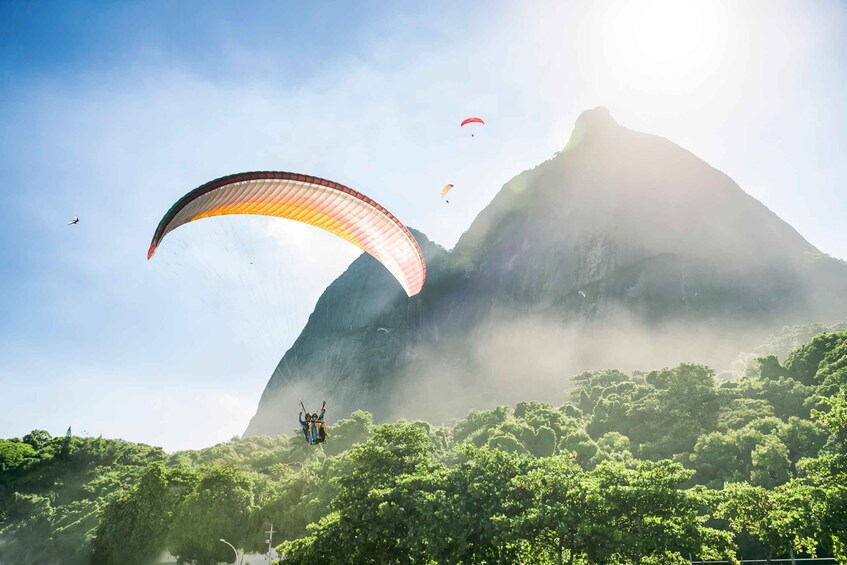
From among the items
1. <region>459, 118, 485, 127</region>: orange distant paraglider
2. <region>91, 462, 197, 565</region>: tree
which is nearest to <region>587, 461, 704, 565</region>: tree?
<region>459, 118, 485, 127</region>: orange distant paraglider

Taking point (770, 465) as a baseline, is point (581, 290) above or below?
above

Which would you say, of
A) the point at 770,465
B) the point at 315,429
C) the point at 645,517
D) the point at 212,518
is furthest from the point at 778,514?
the point at 212,518

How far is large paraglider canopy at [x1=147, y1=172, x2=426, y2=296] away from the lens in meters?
13.0

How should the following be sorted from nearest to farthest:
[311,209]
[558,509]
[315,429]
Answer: [558,509]
[315,429]
[311,209]

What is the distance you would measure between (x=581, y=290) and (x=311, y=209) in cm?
9161

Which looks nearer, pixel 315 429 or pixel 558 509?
pixel 558 509

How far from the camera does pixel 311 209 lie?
1555 centimetres

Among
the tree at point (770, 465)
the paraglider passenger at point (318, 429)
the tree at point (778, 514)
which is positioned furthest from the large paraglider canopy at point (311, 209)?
the tree at point (770, 465)

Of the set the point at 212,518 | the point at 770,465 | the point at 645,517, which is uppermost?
the point at 770,465

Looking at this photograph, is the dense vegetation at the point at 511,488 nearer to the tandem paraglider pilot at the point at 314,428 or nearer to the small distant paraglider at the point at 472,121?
the tandem paraglider pilot at the point at 314,428

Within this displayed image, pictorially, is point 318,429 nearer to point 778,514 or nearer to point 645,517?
point 645,517

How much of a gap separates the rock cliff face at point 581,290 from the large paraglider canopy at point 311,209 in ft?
258

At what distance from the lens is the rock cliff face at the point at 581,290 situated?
8800 centimetres

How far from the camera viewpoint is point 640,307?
91.7 metres
